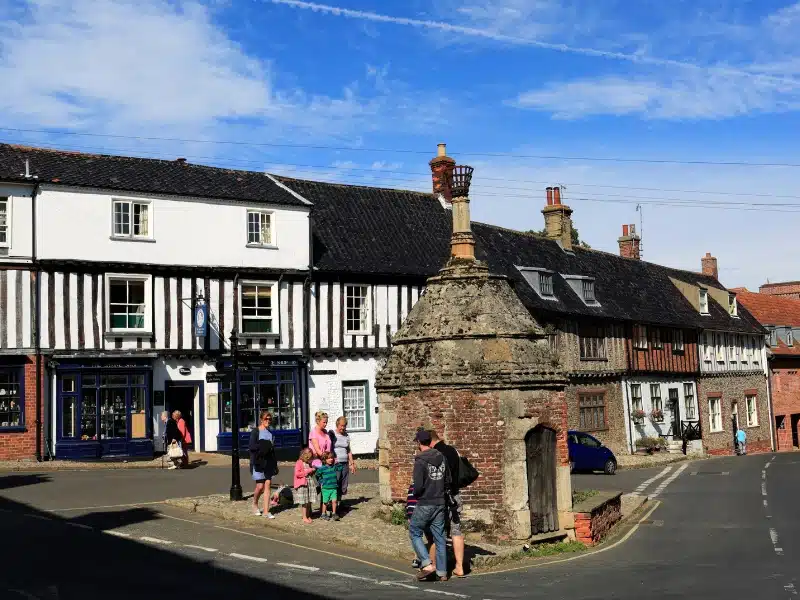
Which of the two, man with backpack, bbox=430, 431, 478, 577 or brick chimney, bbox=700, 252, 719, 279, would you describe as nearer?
man with backpack, bbox=430, 431, 478, 577

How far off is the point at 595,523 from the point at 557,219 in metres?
33.1

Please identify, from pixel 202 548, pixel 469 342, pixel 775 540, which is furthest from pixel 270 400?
pixel 775 540

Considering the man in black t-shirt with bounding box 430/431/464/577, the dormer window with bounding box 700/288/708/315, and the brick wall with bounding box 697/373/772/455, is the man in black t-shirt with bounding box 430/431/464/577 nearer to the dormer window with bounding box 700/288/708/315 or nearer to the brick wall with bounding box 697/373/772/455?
the brick wall with bounding box 697/373/772/455

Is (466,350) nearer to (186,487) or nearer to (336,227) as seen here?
(186,487)

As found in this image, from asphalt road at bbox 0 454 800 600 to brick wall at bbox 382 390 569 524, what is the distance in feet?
5.46

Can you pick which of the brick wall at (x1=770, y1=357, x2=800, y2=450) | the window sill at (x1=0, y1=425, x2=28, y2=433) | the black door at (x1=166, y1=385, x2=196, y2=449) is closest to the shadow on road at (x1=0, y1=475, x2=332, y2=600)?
the window sill at (x1=0, y1=425, x2=28, y2=433)

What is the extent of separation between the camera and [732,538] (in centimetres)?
1752

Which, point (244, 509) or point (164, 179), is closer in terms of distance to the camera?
point (244, 509)

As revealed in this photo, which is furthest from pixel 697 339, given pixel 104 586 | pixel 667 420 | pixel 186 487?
pixel 104 586

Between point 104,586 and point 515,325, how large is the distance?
780 centimetres

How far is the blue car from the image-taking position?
31719 mm

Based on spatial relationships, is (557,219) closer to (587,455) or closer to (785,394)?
(587,455)

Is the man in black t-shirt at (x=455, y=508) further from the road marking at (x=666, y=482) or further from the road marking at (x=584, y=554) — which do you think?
the road marking at (x=666, y=482)

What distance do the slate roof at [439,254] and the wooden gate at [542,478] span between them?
17.7 m
